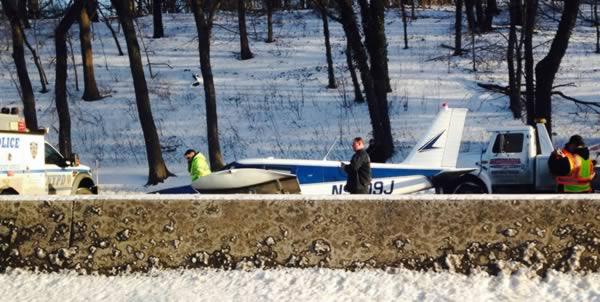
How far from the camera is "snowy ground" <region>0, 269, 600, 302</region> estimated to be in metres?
6.36

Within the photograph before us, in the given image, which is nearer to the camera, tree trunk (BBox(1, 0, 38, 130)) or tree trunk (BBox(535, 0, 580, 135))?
tree trunk (BBox(535, 0, 580, 135))

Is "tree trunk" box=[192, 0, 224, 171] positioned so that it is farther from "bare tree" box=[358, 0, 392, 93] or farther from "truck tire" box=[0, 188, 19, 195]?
"truck tire" box=[0, 188, 19, 195]

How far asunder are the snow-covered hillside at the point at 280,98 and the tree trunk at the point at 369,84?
54.5 inches

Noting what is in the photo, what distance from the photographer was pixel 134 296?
6605mm

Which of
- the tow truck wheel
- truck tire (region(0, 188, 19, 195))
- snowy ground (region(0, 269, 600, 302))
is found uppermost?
snowy ground (region(0, 269, 600, 302))

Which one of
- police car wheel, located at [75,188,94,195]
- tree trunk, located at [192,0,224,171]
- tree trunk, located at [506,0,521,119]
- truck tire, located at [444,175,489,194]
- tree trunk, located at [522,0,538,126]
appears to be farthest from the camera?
tree trunk, located at [506,0,521,119]

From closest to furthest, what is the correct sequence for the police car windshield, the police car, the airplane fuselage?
the police car → the airplane fuselage → the police car windshield

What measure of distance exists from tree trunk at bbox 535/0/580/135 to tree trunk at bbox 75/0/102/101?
18739mm

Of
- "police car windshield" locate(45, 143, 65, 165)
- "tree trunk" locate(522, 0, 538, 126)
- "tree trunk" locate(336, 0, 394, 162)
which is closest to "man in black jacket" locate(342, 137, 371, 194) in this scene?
"police car windshield" locate(45, 143, 65, 165)

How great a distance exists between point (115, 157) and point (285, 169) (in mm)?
16357

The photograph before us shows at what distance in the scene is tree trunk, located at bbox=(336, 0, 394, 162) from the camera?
23.6 m

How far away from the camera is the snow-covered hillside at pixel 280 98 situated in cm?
2809

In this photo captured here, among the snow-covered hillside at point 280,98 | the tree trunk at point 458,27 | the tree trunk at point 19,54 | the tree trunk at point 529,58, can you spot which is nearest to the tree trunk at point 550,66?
the tree trunk at point 529,58

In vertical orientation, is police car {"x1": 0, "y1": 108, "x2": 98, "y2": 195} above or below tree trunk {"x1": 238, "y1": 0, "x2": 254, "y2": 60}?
below
